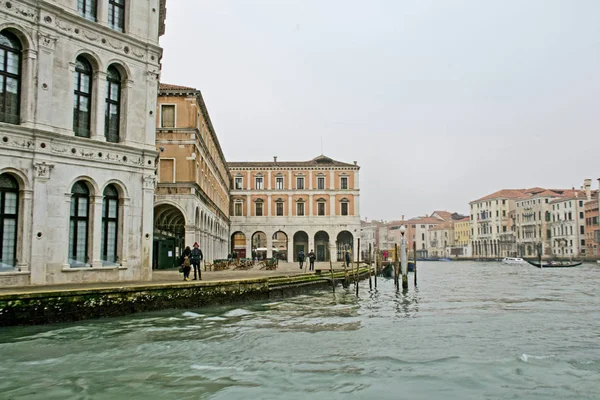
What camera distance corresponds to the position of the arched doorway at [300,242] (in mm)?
60441

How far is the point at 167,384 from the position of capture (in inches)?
332

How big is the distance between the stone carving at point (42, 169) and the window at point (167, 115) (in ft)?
50.9

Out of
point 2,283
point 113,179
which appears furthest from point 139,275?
point 2,283

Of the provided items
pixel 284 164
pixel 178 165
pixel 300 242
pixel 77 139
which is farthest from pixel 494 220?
pixel 77 139

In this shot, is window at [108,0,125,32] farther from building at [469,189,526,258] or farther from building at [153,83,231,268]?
building at [469,189,526,258]

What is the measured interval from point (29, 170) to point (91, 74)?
3.71m

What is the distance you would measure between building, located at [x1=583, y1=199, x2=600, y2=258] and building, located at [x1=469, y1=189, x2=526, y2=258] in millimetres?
17956

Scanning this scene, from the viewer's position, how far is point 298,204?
60219mm

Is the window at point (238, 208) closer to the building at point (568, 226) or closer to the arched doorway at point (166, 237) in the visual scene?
the arched doorway at point (166, 237)

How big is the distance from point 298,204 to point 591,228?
4942 cm

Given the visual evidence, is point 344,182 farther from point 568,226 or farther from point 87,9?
point 568,226

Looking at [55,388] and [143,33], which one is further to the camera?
[143,33]

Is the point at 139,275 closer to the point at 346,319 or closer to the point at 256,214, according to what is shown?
the point at 346,319

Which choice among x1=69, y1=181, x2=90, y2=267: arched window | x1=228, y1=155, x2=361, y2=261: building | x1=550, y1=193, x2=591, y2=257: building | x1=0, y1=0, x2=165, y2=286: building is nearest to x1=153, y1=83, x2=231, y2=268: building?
x1=0, y1=0, x2=165, y2=286: building
